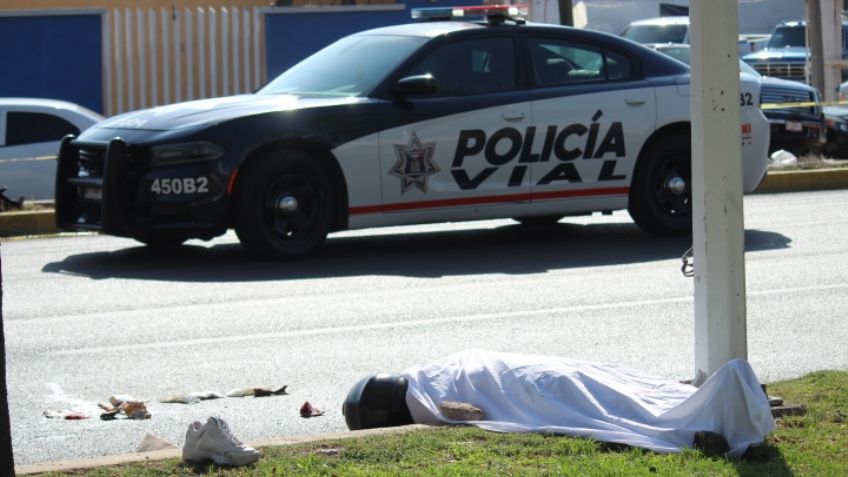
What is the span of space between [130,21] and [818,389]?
17.6 m

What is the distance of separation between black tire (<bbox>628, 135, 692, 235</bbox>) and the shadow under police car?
0.55 ft

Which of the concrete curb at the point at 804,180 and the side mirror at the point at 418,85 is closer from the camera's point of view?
the side mirror at the point at 418,85

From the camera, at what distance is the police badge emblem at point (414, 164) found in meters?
10.8

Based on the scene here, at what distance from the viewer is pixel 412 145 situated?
10.8 metres

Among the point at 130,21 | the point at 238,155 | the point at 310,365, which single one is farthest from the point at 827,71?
the point at 310,365

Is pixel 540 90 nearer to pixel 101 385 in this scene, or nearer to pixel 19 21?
pixel 101 385

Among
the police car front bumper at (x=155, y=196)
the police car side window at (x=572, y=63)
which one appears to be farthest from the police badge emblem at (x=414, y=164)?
the police car front bumper at (x=155, y=196)

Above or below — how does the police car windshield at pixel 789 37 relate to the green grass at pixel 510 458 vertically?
above

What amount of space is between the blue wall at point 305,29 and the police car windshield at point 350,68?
11127 millimetres

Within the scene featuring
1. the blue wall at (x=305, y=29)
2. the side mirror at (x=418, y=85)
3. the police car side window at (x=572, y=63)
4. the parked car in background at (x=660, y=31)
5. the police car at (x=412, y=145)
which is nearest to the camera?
the police car at (x=412, y=145)

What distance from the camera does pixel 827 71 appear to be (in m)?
23.9

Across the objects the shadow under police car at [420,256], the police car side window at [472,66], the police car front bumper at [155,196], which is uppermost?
the police car side window at [472,66]

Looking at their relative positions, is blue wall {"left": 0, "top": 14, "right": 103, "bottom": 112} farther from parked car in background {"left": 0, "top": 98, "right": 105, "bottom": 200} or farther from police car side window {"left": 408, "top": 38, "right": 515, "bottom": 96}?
police car side window {"left": 408, "top": 38, "right": 515, "bottom": 96}

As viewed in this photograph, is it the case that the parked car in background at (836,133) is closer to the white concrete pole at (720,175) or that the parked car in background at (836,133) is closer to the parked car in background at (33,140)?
the parked car in background at (33,140)
